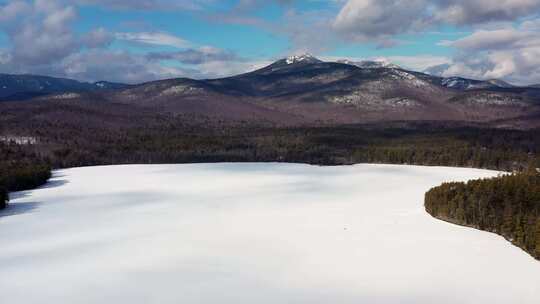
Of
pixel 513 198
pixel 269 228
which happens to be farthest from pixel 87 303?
pixel 513 198

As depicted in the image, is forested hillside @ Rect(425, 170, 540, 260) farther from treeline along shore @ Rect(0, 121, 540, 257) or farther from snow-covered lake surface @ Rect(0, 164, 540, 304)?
snow-covered lake surface @ Rect(0, 164, 540, 304)

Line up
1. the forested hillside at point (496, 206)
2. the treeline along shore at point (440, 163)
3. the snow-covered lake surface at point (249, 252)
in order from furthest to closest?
the treeline along shore at point (440, 163), the forested hillside at point (496, 206), the snow-covered lake surface at point (249, 252)

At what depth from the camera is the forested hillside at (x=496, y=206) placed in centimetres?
6197

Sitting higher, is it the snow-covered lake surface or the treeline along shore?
the treeline along shore

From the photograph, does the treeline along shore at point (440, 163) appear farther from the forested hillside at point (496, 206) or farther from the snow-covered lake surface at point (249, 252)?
the snow-covered lake surface at point (249, 252)

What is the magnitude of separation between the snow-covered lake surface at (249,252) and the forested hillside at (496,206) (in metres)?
2.77

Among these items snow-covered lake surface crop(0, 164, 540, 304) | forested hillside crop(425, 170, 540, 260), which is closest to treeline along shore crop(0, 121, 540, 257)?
forested hillside crop(425, 170, 540, 260)

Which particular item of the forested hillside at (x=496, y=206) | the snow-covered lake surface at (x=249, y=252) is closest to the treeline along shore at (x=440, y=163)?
the forested hillside at (x=496, y=206)

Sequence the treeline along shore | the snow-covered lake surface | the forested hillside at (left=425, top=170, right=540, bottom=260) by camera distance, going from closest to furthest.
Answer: the snow-covered lake surface, the forested hillside at (left=425, top=170, right=540, bottom=260), the treeline along shore

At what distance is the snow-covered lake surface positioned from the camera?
4250 centimetres

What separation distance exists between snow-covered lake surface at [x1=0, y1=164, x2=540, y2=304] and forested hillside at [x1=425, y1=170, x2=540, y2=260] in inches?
109

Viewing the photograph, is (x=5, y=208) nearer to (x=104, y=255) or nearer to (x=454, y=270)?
(x=104, y=255)

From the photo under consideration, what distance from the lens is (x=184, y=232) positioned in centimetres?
6588

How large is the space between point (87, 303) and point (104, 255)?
14622 millimetres
